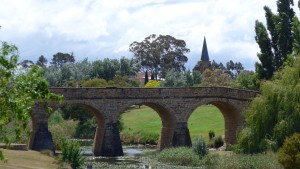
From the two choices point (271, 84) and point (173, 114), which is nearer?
point (271, 84)

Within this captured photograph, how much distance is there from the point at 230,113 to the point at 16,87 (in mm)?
38753

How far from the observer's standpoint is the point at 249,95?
48.3 metres

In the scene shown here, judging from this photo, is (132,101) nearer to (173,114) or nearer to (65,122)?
(173,114)

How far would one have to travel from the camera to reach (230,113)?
163 feet

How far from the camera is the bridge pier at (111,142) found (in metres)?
44.8

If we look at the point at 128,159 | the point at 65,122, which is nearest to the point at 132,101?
the point at 128,159

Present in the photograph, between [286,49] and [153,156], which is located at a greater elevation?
[286,49]

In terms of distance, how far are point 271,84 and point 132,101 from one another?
12.9m

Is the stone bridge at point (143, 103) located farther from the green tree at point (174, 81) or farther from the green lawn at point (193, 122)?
the green tree at point (174, 81)

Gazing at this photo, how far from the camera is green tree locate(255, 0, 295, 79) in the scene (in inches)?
1839

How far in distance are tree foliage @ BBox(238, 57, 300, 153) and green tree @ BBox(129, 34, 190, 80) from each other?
246 feet

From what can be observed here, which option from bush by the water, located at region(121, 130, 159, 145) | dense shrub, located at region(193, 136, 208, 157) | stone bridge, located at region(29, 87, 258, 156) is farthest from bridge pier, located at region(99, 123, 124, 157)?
bush by the water, located at region(121, 130, 159, 145)

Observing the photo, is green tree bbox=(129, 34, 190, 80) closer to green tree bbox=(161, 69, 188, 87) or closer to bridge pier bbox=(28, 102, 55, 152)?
green tree bbox=(161, 69, 188, 87)

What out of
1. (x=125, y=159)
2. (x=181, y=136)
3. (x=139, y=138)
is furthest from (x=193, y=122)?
(x=125, y=159)
